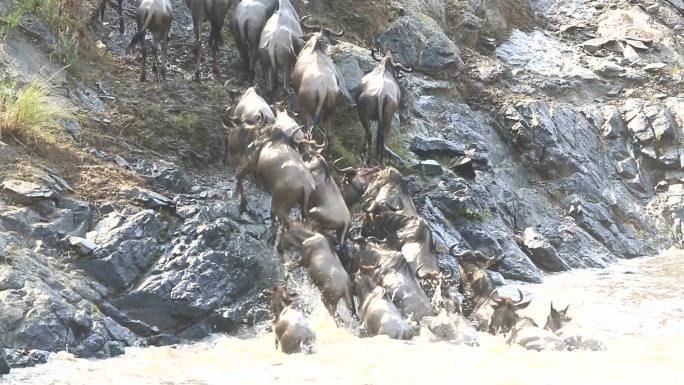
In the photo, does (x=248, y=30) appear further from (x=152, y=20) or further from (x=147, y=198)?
(x=147, y=198)

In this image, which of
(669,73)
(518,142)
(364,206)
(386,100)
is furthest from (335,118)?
(669,73)

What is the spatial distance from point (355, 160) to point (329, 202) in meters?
3.00

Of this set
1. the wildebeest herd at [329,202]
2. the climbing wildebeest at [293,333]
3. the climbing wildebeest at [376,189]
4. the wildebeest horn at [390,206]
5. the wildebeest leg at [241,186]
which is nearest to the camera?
the climbing wildebeest at [293,333]

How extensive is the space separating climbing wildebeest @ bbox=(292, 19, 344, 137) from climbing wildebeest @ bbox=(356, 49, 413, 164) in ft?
1.58

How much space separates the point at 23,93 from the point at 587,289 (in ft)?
23.2

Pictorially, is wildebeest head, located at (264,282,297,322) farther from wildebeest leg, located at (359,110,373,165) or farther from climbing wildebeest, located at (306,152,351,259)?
wildebeest leg, located at (359,110,373,165)

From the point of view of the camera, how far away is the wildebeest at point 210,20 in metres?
13.8

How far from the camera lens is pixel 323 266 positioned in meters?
9.55

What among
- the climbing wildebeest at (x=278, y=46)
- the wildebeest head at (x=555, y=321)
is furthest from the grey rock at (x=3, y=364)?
the climbing wildebeest at (x=278, y=46)

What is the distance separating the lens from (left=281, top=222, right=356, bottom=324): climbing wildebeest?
935 centimetres

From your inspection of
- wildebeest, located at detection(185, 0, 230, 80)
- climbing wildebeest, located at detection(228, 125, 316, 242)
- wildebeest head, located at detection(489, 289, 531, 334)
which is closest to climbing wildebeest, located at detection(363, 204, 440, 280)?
wildebeest head, located at detection(489, 289, 531, 334)

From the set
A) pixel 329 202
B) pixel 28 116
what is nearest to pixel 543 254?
pixel 329 202

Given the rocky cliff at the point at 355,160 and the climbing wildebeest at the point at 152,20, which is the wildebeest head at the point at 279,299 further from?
the climbing wildebeest at the point at 152,20

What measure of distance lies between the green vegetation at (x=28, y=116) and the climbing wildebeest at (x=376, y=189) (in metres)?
3.38
